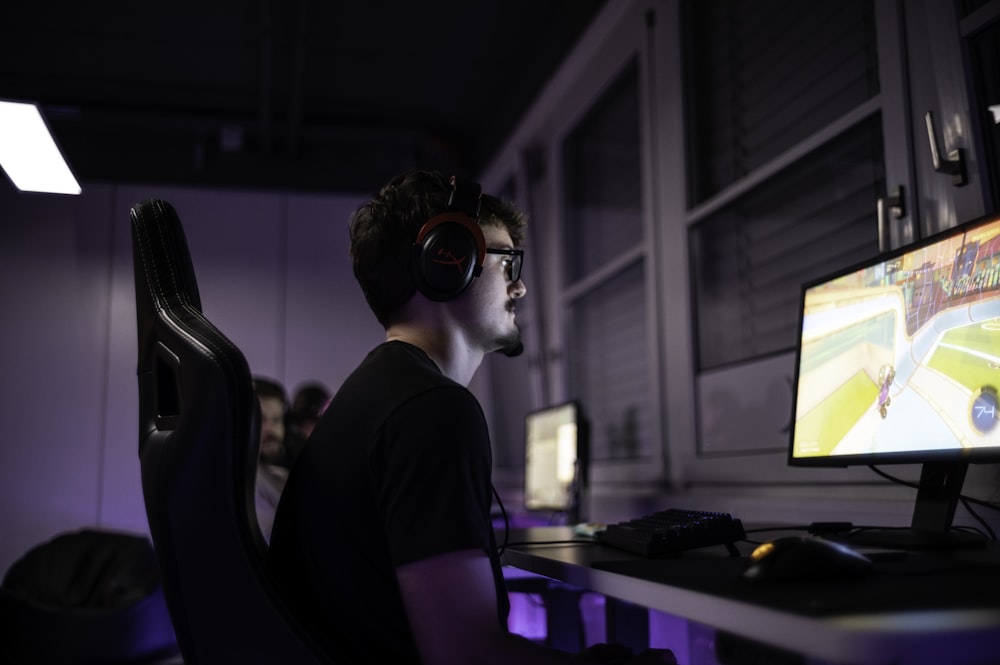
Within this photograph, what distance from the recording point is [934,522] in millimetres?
1177

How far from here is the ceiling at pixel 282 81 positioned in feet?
12.4

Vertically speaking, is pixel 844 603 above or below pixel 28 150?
below

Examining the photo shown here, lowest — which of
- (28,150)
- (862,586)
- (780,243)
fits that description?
(862,586)

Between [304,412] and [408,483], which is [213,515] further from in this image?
[304,412]

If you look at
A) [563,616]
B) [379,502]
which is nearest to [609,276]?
[563,616]

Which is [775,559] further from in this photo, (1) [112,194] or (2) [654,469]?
(1) [112,194]

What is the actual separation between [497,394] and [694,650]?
2.76 meters

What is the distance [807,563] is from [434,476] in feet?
1.22

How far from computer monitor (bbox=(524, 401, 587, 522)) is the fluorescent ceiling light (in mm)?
1694

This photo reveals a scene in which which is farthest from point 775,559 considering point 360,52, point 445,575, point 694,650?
point 360,52

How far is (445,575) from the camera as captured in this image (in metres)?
0.86

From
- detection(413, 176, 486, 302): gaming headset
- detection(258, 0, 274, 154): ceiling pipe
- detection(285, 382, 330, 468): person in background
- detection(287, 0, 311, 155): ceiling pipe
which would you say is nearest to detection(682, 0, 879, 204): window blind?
detection(413, 176, 486, 302): gaming headset

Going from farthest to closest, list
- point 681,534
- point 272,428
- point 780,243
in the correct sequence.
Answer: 1. point 272,428
2. point 780,243
3. point 681,534

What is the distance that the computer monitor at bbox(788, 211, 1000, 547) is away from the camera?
1081 millimetres
